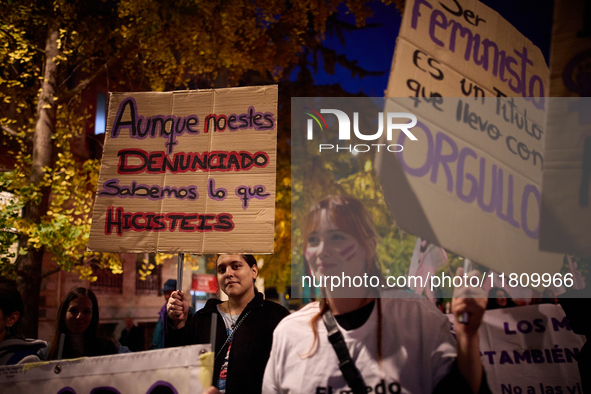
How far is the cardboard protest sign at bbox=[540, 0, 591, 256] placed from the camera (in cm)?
209

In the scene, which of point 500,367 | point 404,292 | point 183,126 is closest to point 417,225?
point 404,292

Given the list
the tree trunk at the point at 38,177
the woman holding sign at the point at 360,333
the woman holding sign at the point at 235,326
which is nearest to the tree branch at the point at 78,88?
the tree trunk at the point at 38,177

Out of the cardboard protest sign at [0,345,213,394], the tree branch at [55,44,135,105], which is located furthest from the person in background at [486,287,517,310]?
the tree branch at [55,44,135,105]

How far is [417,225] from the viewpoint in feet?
7.14

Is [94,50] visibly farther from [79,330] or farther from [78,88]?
Answer: [79,330]

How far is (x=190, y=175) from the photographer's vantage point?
3.30 meters

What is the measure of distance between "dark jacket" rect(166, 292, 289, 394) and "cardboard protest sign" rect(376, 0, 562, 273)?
115cm

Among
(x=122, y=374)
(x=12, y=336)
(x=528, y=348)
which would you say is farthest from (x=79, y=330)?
(x=528, y=348)

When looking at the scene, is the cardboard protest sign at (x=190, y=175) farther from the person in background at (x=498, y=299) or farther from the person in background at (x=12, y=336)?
the person in background at (x=498, y=299)

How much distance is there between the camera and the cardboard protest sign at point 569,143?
2088 mm

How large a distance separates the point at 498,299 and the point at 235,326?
1668 mm

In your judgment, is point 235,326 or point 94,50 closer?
point 235,326

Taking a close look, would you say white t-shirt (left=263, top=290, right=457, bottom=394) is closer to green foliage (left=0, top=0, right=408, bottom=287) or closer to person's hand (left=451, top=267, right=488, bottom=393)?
person's hand (left=451, top=267, right=488, bottom=393)

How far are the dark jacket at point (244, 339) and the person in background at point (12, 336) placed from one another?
985mm
